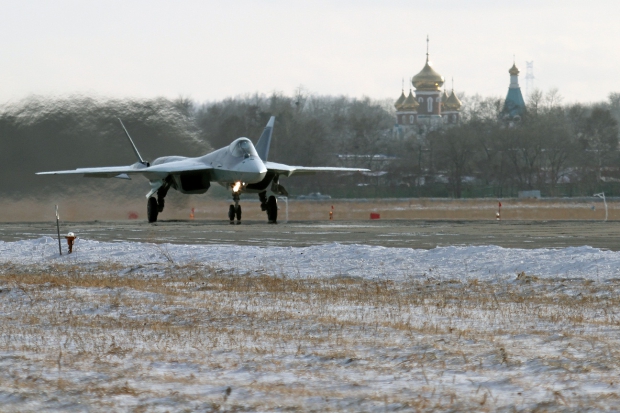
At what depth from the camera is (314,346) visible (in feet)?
25.1

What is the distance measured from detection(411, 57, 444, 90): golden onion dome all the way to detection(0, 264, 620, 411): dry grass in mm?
144360

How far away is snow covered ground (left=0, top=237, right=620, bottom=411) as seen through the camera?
227 inches

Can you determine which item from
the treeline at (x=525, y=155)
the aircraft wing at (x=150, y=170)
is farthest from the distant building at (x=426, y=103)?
the aircraft wing at (x=150, y=170)

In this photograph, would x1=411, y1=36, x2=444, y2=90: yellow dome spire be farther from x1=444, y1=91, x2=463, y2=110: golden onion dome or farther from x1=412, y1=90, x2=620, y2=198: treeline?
x1=412, y1=90, x2=620, y2=198: treeline

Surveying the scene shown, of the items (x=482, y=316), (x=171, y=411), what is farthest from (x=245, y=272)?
(x=171, y=411)

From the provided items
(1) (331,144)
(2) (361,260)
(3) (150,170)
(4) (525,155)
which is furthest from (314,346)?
(1) (331,144)

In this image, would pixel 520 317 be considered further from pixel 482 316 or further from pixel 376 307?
pixel 376 307

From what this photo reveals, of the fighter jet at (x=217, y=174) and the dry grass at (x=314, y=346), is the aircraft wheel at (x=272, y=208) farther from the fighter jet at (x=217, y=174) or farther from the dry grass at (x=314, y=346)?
the dry grass at (x=314, y=346)

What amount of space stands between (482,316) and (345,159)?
283 ft

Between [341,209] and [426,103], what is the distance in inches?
3989

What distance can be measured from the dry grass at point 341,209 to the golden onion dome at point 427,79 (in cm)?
8958

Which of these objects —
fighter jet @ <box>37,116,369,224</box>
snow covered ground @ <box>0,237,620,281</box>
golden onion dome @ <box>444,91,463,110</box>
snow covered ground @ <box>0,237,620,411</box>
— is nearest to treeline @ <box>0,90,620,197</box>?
fighter jet @ <box>37,116,369,224</box>

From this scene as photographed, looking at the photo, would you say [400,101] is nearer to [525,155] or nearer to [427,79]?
[427,79]

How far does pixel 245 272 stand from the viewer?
49.2 feet
